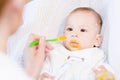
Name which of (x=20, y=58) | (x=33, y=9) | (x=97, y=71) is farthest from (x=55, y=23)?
(x=97, y=71)

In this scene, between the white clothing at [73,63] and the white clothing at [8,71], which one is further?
the white clothing at [73,63]

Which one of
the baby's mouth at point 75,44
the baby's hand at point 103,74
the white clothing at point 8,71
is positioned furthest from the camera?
the baby's mouth at point 75,44

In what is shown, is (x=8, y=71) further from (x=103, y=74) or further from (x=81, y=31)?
(x=81, y=31)

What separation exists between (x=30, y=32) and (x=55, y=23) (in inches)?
5.5

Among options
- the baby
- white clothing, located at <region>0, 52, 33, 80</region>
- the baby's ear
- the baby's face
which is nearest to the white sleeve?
the baby

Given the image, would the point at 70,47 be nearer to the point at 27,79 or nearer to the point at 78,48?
the point at 78,48

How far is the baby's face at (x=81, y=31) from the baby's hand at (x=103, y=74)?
153 mm

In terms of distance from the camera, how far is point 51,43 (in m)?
1.36

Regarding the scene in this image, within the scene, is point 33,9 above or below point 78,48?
above

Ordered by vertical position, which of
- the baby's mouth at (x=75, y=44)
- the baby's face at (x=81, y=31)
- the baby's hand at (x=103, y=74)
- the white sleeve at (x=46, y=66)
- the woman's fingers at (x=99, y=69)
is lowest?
the baby's hand at (x=103, y=74)

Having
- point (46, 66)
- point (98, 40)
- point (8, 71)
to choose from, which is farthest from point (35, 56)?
point (8, 71)

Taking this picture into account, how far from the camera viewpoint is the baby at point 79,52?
1.19 m

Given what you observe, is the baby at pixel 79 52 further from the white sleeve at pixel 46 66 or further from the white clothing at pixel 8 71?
the white clothing at pixel 8 71

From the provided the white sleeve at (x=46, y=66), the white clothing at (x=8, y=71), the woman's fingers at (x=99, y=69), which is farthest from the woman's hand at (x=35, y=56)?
the white clothing at (x=8, y=71)
